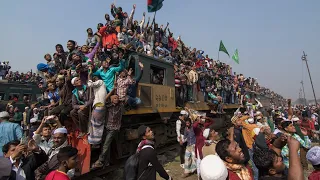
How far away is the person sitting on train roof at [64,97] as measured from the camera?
18.5 ft

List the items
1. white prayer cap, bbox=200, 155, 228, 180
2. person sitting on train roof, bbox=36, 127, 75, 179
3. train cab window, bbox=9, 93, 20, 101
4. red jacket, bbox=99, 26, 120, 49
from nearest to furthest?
1. white prayer cap, bbox=200, 155, 228, 180
2. person sitting on train roof, bbox=36, 127, 75, 179
3. red jacket, bbox=99, 26, 120, 49
4. train cab window, bbox=9, 93, 20, 101

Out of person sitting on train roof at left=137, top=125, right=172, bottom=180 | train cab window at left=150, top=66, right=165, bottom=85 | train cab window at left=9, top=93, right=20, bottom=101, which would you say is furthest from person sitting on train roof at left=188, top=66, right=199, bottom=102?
train cab window at left=9, top=93, right=20, bottom=101

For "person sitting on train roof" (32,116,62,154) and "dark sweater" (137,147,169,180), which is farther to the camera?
"person sitting on train roof" (32,116,62,154)

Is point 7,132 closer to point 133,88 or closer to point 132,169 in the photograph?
point 132,169

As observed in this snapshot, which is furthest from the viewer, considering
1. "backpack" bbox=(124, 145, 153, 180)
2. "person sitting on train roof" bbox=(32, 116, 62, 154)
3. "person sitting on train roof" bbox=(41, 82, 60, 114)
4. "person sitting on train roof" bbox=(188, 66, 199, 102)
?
"person sitting on train roof" bbox=(188, 66, 199, 102)

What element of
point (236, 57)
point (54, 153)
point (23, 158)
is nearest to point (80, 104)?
point (54, 153)

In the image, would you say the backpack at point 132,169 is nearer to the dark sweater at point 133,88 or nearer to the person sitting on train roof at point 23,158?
the person sitting on train roof at point 23,158

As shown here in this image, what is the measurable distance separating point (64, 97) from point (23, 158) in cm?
287

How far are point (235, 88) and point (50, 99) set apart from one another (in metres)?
13.2

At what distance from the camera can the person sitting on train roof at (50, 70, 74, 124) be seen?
565cm

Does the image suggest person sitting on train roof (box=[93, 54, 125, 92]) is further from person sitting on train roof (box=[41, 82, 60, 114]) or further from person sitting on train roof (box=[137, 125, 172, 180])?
person sitting on train roof (box=[137, 125, 172, 180])

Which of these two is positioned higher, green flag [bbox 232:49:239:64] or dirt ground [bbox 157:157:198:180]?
green flag [bbox 232:49:239:64]

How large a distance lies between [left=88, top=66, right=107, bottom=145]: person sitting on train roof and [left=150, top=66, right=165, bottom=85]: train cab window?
2.53 metres

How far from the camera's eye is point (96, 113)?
17.9 ft
